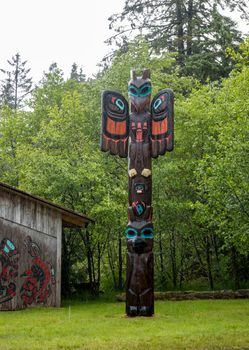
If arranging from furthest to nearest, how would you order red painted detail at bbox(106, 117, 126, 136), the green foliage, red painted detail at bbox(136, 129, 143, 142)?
the green foliage, red painted detail at bbox(106, 117, 126, 136), red painted detail at bbox(136, 129, 143, 142)

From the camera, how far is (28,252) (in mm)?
15078

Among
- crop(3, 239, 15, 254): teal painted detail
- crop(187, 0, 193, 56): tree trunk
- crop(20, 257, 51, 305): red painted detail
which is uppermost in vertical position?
crop(187, 0, 193, 56): tree trunk

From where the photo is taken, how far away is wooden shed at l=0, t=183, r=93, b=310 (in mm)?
14578

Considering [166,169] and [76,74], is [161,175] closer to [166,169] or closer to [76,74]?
[166,169]

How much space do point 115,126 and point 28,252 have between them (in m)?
4.95

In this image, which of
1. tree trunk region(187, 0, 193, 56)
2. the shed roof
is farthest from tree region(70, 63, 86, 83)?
the shed roof

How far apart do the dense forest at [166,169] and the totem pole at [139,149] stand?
2540 millimetres

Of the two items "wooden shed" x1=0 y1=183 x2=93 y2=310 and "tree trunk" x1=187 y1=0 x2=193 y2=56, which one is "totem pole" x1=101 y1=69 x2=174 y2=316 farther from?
"tree trunk" x1=187 y1=0 x2=193 y2=56

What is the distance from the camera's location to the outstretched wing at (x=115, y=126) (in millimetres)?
13211

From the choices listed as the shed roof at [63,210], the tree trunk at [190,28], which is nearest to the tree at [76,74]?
the tree trunk at [190,28]

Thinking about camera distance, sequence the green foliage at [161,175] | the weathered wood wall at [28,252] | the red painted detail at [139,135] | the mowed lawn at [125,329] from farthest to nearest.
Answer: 1. the green foliage at [161,175]
2. the weathered wood wall at [28,252]
3. the red painted detail at [139,135]
4. the mowed lawn at [125,329]

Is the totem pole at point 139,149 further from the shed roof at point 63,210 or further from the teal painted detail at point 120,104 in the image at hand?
the shed roof at point 63,210

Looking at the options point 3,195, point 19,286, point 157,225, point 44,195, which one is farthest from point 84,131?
point 19,286

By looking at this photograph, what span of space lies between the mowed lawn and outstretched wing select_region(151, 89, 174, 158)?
430 cm
